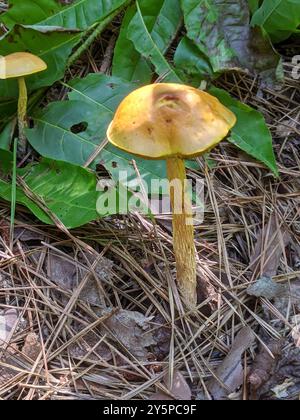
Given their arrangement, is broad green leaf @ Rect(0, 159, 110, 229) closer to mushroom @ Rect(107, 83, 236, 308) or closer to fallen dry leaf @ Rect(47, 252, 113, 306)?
fallen dry leaf @ Rect(47, 252, 113, 306)

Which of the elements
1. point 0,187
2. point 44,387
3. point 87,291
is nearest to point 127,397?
point 44,387

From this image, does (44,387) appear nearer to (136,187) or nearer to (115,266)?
(115,266)

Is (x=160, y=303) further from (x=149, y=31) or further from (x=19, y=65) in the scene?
(x=149, y=31)

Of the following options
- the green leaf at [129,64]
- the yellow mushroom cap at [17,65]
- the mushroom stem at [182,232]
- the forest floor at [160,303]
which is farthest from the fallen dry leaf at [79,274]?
the green leaf at [129,64]

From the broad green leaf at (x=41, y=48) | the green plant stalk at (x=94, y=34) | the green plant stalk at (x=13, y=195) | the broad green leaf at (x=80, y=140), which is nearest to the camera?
the green plant stalk at (x=13, y=195)

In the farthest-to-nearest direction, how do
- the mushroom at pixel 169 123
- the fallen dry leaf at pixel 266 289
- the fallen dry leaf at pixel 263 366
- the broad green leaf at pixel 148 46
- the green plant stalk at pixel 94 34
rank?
the green plant stalk at pixel 94 34 < the broad green leaf at pixel 148 46 < the fallen dry leaf at pixel 266 289 < the fallen dry leaf at pixel 263 366 < the mushroom at pixel 169 123

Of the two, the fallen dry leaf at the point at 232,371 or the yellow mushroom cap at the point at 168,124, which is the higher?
the yellow mushroom cap at the point at 168,124

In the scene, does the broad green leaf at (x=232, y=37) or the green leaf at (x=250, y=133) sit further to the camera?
the broad green leaf at (x=232, y=37)

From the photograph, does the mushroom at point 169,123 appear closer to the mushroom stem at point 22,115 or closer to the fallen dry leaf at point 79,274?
the fallen dry leaf at point 79,274

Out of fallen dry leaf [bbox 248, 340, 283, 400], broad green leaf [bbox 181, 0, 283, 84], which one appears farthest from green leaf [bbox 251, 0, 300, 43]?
fallen dry leaf [bbox 248, 340, 283, 400]
